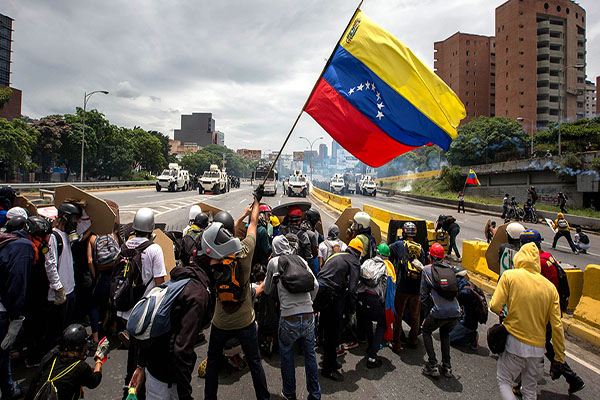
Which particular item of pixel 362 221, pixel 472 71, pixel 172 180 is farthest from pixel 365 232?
pixel 472 71

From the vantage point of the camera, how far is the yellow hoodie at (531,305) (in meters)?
2.87

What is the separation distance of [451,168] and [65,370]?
4633 cm

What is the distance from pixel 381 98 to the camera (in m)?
5.10

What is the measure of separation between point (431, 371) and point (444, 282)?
3.35 ft

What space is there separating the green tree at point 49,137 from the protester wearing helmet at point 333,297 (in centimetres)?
4273

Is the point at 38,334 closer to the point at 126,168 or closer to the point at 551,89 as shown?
the point at 126,168

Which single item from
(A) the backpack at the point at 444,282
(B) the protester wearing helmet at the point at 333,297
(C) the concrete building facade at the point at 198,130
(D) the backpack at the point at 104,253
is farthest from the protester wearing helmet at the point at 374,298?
(C) the concrete building facade at the point at 198,130

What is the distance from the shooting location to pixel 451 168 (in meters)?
43.2

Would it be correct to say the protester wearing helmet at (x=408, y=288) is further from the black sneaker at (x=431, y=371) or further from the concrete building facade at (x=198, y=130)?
the concrete building facade at (x=198, y=130)

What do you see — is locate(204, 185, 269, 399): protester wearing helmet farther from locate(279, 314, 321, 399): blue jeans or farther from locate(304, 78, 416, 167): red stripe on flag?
locate(304, 78, 416, 167): red stripe on flag

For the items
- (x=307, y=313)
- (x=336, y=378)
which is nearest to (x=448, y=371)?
(x=336, y=378)

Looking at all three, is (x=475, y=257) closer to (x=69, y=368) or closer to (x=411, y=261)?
(x=411, y=261)

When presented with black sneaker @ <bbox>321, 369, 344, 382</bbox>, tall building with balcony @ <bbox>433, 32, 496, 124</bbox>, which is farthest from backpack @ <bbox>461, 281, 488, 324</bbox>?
tall building with balcony @ <bbox>433, 32, 496, 124</bbox>

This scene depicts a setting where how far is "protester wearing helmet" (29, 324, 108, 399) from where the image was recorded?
2.28m
